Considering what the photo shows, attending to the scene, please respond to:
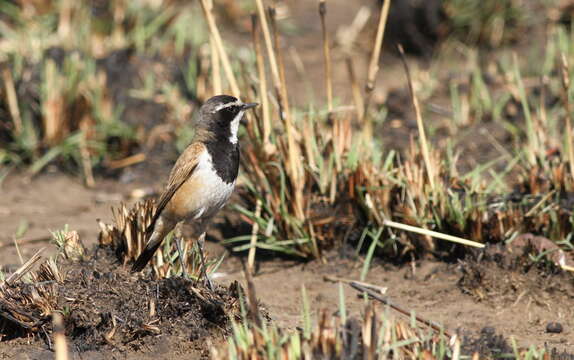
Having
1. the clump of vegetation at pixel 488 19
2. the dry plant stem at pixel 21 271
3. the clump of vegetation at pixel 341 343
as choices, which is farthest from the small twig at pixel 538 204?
the clump of vegetation at pixel 488 19

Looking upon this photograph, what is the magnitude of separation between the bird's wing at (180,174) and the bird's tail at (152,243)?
0.11 ft

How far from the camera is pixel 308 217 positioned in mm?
5629

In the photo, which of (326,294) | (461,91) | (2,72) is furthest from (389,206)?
(2,72)

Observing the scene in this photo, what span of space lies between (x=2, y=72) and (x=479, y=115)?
456 cm

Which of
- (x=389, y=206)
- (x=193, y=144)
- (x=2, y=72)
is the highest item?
(x=2, y=72)

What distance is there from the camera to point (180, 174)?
492 centimetres

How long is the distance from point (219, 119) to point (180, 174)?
42 centimetres

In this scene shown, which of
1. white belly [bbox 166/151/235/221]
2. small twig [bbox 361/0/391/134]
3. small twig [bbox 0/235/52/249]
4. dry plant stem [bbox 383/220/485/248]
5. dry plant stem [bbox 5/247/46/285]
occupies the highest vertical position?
small twig [bbox 361/0/391/134]

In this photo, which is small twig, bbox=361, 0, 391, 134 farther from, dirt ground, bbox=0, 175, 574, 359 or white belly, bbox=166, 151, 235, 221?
white belly, bbox=166, 151, 235, 221

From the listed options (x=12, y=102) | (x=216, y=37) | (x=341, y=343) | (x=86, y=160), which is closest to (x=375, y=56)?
(x=216, y=37)

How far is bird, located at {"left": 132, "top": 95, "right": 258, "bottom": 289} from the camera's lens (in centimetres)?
480

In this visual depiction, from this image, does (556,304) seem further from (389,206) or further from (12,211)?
(12,211)

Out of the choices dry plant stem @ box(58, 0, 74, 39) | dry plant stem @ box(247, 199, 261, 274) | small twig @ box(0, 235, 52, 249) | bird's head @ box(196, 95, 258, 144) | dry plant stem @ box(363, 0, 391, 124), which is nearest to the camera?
bird's head @ box(196, 95, 258, 144)

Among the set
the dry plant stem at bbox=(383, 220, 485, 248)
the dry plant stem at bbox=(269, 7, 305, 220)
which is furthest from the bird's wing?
the dry plant stem at bbox=(383, 220, 485, 248)
